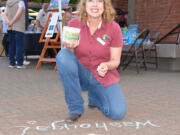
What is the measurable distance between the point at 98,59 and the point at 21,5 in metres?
5.44

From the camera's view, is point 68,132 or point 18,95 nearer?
point 68,132

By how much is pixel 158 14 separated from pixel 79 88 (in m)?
7.32

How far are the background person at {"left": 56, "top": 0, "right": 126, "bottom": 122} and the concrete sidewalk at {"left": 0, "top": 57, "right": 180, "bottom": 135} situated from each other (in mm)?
196

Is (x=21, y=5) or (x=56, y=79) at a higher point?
(x=21, y=5)

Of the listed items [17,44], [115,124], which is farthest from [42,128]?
[17,44]

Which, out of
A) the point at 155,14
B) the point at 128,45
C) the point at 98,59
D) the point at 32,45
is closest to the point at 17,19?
the point at 32,45

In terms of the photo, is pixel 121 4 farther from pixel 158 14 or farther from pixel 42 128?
pixel 42 128

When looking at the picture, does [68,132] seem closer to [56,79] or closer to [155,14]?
[56,79]

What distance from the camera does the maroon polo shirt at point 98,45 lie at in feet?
12.2

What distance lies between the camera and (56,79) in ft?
23.5

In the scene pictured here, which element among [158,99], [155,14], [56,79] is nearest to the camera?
[158,99]

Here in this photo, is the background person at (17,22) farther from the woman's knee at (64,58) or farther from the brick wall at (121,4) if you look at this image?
the woman's knee at (64,58)

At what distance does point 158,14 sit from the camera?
34.0ft

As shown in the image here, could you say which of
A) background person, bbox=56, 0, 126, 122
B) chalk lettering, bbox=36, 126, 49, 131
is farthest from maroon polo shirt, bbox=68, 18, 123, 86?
chalk lettering, bbox=36, 126, 49, 131
